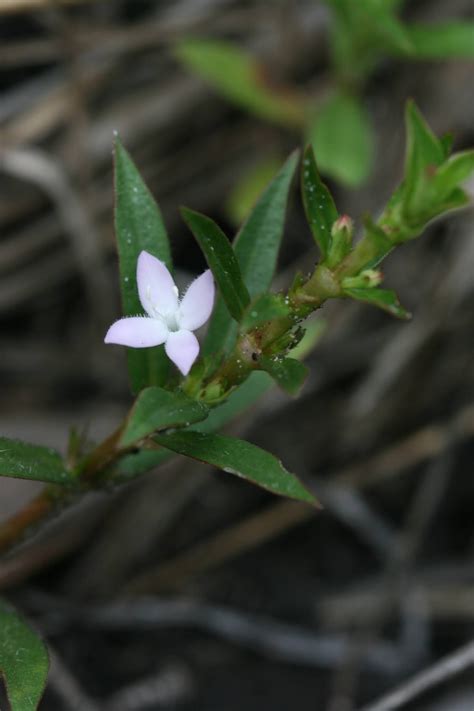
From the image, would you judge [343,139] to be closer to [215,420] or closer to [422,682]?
[215,420]

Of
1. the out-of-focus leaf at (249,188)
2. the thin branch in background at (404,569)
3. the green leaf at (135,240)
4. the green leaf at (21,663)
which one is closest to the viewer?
the green leaf at (21,663)

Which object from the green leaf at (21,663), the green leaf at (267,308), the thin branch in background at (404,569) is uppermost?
the green leaf at (267,308)

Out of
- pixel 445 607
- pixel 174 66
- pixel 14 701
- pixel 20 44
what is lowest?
pixel 445 607

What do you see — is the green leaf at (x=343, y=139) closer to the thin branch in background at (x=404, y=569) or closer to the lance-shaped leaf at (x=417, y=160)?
the thin branch in background at (x=404, y=569)

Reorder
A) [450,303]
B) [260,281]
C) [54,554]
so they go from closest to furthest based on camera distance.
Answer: [260,281]
[54,554]
[450,303]

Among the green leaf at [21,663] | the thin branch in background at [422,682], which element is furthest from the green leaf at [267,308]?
the thin branch in background at [422,682]

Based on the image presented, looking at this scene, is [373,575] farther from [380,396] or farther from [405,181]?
[405,181]

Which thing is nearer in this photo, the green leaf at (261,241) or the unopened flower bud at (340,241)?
the unopened flower bud at (340,241)

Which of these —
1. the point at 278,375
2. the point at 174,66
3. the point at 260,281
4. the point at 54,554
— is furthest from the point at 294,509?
the point at 174,66
